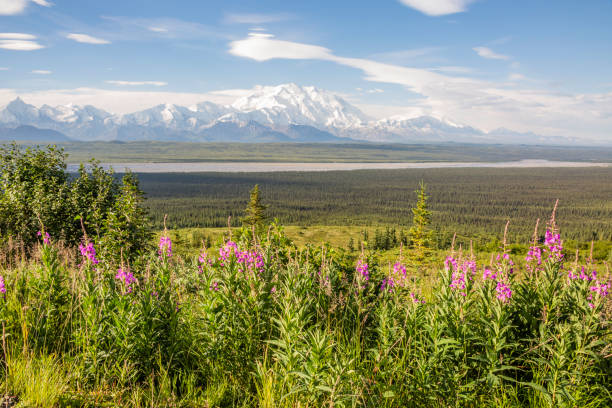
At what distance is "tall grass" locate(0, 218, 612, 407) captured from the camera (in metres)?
4.88

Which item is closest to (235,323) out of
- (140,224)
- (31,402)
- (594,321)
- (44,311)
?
(31,402)

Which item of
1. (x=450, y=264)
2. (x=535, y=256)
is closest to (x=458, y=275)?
(x=450, y=264)

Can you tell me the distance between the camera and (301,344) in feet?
16.8

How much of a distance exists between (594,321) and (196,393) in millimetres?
5525

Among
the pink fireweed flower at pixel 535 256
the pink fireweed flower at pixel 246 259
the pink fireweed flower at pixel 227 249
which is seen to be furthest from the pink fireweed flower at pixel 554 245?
the pink fireweed flower at pixel 227 249

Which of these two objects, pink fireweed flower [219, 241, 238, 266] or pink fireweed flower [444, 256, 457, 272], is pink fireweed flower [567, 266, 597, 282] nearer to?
pink fireweed flower [444, 256, 457, 272]

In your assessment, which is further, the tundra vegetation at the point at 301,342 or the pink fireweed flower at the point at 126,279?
the pink fireweed flower at the point at 126,279

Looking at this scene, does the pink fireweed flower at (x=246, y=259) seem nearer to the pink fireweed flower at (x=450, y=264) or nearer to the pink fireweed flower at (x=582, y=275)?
the pink fireweed flower at (x=450, y=264)

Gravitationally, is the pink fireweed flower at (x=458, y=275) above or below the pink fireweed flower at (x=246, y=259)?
above

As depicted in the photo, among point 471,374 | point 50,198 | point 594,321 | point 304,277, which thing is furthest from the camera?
point 50,198

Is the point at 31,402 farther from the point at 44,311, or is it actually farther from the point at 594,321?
the point at 594,321

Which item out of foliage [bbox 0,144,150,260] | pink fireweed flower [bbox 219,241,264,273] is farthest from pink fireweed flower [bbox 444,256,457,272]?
foliage [bbox 0,144,150,260]

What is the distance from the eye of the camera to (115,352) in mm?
5625

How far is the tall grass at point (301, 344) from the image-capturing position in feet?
16.0
